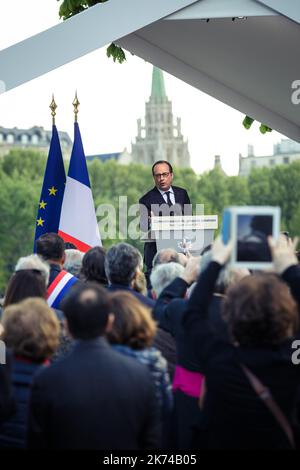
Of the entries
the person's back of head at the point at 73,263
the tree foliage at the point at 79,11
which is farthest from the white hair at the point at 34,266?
the tree foliage at the point at 79,11

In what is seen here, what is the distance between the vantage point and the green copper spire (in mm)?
174875

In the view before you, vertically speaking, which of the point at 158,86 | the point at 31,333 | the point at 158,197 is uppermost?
the point at 158,86

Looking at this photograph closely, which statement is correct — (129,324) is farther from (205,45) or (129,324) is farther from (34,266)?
(205,45)

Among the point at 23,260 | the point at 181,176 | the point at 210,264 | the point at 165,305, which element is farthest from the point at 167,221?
the point at 181,176

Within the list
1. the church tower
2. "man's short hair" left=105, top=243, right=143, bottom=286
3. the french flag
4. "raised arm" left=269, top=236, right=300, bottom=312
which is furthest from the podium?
the church tower

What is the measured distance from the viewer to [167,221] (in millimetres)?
9297

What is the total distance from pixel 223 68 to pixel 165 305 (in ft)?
25.7

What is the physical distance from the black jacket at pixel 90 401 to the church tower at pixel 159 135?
151 meters

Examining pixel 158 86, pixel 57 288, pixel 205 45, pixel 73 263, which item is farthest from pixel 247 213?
pixel 158 86

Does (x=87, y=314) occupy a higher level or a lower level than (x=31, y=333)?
higher

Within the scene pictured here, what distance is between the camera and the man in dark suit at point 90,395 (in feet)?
13.9

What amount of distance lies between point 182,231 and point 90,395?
512 cm

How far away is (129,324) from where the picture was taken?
4.76 metres

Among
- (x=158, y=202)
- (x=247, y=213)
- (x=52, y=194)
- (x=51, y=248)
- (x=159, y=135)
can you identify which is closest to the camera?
(x=247, y=213)
